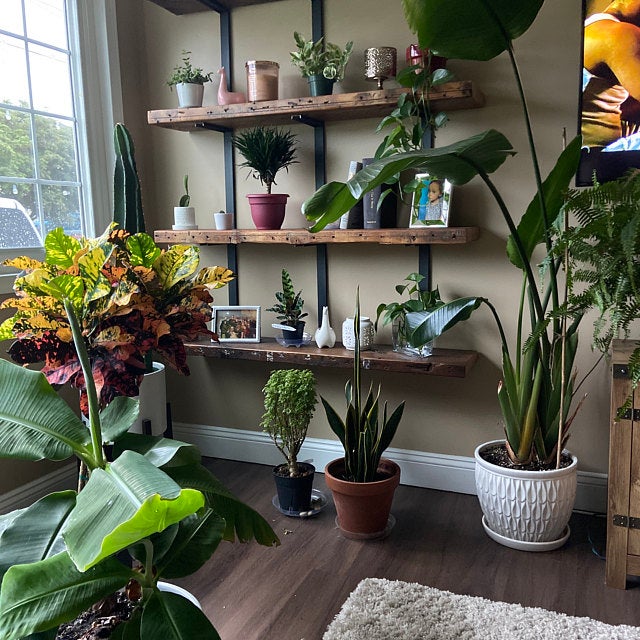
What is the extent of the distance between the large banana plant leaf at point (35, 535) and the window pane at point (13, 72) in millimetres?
2119

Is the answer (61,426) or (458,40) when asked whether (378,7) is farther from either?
(61,426)

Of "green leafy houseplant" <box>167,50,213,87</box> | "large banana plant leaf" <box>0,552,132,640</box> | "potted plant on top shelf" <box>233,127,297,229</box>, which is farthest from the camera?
"green leafy houseplant" <box>167,50,213,87</box>

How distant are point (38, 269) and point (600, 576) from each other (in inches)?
80.0

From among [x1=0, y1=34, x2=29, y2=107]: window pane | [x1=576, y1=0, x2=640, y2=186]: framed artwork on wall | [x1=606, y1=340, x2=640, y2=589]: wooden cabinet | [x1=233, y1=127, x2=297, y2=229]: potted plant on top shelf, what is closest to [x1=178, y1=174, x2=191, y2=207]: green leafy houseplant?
[x1=233, y1=127, x2=297, y2=229]: potted plant on top shelf

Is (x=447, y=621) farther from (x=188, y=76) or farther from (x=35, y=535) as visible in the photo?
(x=188, y=76)

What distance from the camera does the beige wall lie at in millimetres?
2561

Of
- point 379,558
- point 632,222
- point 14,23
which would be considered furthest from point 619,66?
point 14,23

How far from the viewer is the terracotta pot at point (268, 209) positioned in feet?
9.29

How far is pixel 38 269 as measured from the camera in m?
1.11

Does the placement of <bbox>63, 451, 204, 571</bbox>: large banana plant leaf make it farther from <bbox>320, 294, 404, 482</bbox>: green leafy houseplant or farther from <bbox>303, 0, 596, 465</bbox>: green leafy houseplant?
<bbox>320, 294, 404, 482</bbox>: green leafy houseplant

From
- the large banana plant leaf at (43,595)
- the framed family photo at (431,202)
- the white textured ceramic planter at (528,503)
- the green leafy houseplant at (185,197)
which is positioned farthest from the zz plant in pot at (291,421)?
the large banana plant leaf at (43,595)

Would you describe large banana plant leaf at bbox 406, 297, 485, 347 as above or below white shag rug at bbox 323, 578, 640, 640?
above

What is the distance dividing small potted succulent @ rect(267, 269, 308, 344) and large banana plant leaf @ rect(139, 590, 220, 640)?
1881 millimetres

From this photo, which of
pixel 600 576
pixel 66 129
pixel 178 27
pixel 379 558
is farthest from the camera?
pixel 178 27
